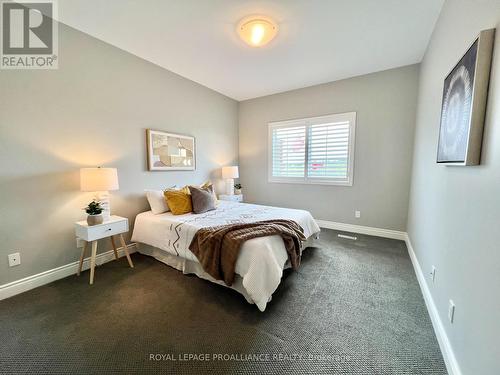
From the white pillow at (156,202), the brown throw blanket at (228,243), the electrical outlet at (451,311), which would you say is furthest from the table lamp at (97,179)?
the electrical outlet at (451,311)

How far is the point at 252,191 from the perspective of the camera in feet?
16.0

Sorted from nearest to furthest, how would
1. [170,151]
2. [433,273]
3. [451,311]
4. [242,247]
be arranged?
[451,311], [433,273], [242,247], [170,151]

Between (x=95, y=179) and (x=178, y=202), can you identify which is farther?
(x=178, y=202)

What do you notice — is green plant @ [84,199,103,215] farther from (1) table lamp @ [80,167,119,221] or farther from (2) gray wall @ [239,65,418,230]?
(2) gray wall @ [239,65,418,230]

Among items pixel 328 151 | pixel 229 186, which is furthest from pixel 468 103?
pixel 229 186

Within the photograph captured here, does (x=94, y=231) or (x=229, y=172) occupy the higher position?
(x=229, y=172)

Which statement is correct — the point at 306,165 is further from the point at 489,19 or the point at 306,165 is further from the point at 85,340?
the point at 85,340

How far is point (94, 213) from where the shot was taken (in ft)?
7.33

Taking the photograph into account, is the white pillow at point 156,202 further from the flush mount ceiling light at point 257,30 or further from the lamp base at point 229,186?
the flush mount ceiling light at point 257,30

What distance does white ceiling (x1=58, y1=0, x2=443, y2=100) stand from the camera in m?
1.98

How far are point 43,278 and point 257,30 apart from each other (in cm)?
353

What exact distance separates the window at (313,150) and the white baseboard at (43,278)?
3.30 metres

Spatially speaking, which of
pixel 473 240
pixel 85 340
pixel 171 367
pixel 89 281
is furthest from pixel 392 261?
pixel 89 281

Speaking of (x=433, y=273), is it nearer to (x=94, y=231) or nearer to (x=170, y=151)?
(x=94, y=231)
